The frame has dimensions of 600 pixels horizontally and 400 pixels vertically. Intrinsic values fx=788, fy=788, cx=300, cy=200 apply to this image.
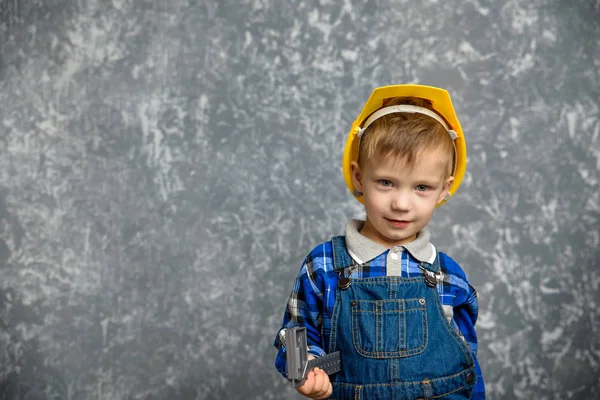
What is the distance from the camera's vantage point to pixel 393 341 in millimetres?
1582

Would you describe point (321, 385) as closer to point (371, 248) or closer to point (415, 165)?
point (371, 248)

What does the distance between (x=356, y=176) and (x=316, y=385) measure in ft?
1.55

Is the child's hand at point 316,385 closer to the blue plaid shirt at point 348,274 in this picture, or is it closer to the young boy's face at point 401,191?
the blue plaid shirt at point 348,274

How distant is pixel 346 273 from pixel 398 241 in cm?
14

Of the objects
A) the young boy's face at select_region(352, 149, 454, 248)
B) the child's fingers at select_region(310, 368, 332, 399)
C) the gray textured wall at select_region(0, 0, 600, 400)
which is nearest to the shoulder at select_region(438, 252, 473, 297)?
the young boy's face at select_region(352, 149, 454, 248)

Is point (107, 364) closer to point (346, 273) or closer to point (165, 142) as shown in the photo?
point (165, 142)

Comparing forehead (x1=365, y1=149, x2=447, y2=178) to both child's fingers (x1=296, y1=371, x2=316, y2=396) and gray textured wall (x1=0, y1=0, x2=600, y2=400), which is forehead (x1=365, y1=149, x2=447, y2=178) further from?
gray textured wall (x1=0, y1=0, x2=600, y2=400)

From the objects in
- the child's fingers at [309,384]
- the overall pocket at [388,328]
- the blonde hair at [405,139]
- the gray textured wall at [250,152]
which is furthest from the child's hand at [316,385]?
the gray textured wall at [250,152]

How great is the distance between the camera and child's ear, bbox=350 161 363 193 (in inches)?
66.9

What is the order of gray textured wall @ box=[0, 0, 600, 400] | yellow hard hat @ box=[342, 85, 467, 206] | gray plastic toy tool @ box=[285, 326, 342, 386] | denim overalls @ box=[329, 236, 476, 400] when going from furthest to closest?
1. gray textured wall @ box=[0, 0, 600, 400]
2. yellow hard hat @ box=[342, 85, 467, 206]
3. denim overalls @ box=[329, 236, 476, 400]
4. gray plastic toy tool @ box=[285, 326, 342, 386]

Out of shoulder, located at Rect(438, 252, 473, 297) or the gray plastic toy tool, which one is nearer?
the gray plastic toy tool

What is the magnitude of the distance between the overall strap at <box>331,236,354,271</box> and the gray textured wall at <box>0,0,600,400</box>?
832 millimetres

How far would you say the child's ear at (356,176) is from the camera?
1700 mm

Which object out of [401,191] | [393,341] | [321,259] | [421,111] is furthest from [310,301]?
[421,111]
